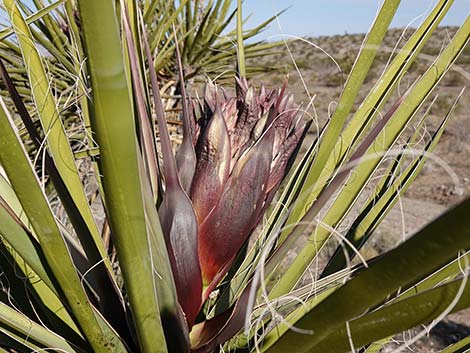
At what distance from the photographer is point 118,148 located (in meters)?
0.41

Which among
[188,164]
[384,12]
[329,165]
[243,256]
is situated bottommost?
[243,256]

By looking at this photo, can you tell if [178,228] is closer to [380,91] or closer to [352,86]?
[352,86]

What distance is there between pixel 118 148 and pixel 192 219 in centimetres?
25

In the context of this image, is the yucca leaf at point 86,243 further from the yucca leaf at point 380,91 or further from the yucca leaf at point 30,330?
the yucca leaf at point 380,91

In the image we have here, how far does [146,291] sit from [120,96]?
0.75ft

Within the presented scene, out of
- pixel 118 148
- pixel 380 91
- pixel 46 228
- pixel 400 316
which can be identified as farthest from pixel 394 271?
pixel 380 91

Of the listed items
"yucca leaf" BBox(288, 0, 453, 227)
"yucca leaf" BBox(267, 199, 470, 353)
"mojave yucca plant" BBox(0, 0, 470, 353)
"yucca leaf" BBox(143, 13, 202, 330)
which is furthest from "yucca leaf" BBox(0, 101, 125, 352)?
"yucca leaf" BBox(288, 0, 453, 227)

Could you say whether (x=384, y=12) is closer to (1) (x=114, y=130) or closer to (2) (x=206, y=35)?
(1) (x=114, y=130)

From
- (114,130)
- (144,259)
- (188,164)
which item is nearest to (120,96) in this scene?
(114,130)

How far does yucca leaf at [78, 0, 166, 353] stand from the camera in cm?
36

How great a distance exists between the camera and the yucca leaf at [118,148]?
358mm

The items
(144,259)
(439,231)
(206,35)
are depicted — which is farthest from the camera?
(206,35)

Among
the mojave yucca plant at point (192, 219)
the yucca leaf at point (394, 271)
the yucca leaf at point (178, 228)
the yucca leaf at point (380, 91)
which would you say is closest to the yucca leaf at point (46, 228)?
the mojave yucca plant at point (192, 219)

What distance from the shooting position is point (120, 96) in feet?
1.28
